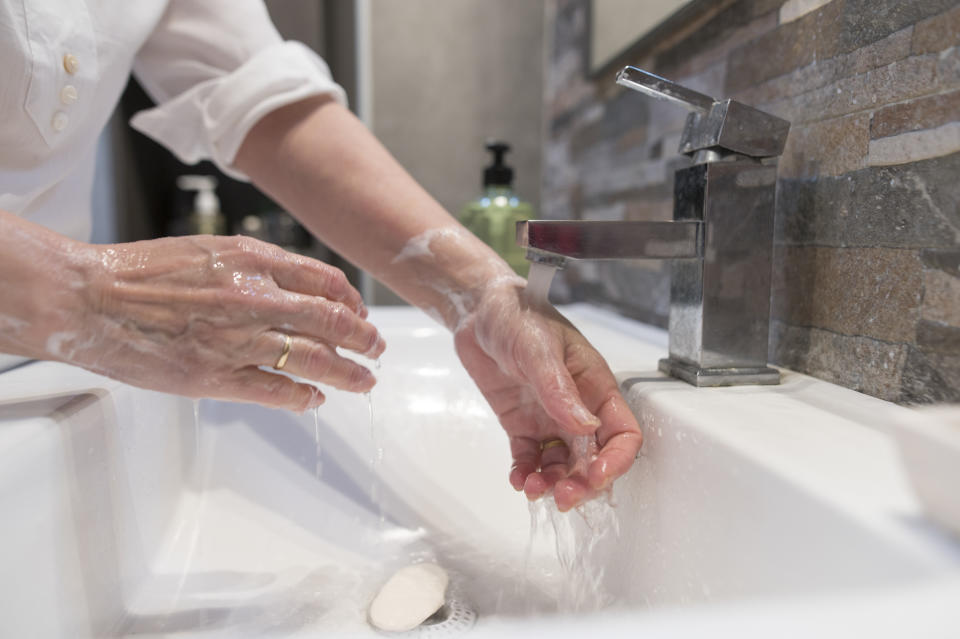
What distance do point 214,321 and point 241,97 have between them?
1.12ft

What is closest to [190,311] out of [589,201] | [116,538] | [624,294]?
[116,538]

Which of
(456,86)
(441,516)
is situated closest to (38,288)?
(441,516)

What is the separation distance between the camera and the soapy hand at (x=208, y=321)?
0.99 feet

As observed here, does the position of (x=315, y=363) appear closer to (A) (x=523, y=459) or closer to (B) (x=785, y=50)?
(A) (x=523, y=459)

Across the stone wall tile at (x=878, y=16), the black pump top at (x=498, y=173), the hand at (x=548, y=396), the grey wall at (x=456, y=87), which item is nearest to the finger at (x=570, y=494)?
the hand at (x=548, y=396)

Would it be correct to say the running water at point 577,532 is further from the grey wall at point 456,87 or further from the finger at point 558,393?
the grey wall at point 456,87

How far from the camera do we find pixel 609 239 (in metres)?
0.37

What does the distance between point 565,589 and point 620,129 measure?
1.76ft

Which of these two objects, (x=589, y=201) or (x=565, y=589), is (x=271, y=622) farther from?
(x=589, y=201)

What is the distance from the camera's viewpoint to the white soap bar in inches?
15.1

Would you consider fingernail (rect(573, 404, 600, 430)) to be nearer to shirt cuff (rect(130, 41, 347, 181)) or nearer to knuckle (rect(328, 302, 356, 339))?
knuckle (rect(328, 302, 356, 339))

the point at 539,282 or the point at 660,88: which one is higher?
the point at 660,88

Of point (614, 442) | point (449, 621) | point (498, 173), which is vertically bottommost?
point (449, 621)

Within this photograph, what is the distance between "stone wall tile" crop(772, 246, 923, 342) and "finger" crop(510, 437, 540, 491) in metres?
0.20
